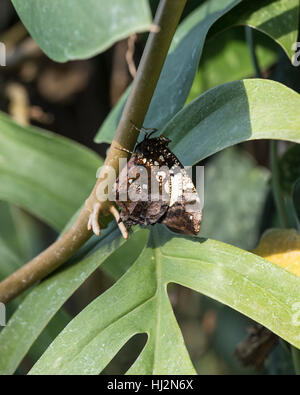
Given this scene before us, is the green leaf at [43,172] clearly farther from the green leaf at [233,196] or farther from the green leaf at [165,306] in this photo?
the green leaf at [233,196]

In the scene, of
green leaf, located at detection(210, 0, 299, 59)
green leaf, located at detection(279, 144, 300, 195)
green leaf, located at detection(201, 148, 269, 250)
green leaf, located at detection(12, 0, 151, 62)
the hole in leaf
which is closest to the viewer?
green leaf, located at detection(12, 0, 151, 62)

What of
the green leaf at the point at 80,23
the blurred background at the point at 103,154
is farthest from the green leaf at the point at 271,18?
the blurred background at the point at 103,154

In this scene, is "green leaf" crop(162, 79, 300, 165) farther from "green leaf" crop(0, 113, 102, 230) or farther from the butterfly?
"green leaf" crop(0, 113, 102, 230)

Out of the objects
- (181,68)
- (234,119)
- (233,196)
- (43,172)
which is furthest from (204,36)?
(233,196)

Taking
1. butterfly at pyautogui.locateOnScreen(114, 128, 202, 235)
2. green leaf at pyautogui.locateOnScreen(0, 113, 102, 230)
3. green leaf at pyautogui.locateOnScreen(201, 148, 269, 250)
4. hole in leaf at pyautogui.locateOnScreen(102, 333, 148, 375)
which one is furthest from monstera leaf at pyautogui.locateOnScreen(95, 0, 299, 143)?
green leaf at pyautogui.locateOnScreen(201, 148, 269, 250)

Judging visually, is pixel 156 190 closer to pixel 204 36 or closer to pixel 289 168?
pixel 204 36

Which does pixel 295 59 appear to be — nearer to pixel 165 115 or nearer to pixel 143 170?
pixel 165 115
